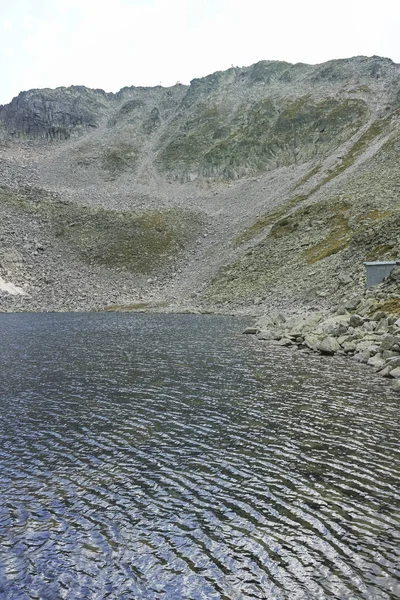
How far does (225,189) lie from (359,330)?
10950cm

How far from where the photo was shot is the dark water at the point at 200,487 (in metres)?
10.2

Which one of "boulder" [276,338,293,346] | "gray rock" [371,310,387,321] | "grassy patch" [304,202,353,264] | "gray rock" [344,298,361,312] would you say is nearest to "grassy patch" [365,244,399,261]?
"grassy patch" [304,202,353,264]

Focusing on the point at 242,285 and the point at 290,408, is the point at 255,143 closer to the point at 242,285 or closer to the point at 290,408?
the point at 242,285

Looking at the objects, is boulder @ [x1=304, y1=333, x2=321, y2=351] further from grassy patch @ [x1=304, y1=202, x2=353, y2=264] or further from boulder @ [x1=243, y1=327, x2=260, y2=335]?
grassy patch @ [x1=304, y1=202, x2=353, y2=264]

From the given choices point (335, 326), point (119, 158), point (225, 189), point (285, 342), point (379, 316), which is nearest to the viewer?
point (379, 316)

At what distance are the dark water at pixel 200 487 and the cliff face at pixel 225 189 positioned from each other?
122 feet

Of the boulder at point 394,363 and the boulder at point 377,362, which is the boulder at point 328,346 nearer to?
the boulder at point 377,362

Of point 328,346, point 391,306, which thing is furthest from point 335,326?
point 391,306

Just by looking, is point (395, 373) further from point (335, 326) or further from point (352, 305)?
point (352, 305)

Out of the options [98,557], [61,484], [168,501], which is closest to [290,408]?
[168,501]

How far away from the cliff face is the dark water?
37.3 m

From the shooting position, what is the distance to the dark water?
10156 millimetres

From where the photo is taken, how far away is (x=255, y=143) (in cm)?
15262

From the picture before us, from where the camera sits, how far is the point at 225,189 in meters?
142
